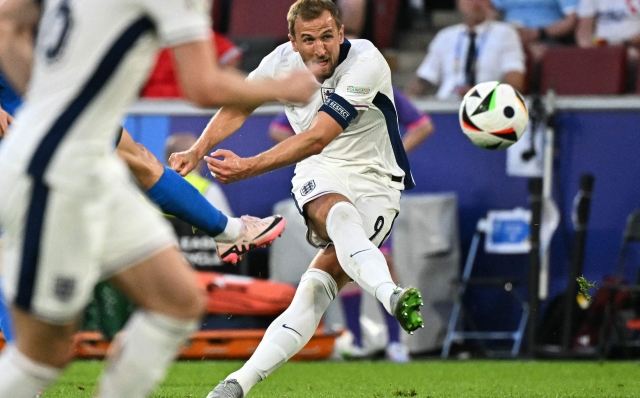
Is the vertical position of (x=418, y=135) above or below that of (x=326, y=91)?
below

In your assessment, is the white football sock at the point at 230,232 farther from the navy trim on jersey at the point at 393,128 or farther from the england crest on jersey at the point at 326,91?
the navy trim on jersey at the point at 393,128

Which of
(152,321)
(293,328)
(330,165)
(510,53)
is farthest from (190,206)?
(510,53)

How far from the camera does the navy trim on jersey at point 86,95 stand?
3020 mm

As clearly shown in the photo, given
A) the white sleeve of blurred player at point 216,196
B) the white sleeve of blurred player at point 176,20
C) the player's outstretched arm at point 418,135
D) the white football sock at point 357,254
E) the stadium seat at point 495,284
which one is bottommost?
the stadium seat at point 495,284

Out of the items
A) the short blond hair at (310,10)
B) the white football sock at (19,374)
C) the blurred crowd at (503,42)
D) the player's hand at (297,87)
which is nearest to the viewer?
the white football sock at (19,374)

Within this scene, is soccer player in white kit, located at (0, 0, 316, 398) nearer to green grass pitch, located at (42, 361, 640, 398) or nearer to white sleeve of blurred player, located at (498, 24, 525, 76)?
green grass pitch, located at (42, 361, 640, 398)

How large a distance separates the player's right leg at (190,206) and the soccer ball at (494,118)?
60.5 inches

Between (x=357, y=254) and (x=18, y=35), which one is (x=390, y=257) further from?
(x=18, y=35)

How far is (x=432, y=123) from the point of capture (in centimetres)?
1003

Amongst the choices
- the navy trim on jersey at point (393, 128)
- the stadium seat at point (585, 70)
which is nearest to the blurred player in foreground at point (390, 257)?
the stadium seat at point (585, 70)

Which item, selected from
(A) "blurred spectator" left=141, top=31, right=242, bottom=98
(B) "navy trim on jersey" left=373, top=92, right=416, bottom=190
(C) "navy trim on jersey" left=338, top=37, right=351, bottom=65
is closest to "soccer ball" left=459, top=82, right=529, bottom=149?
(B) "navy trim on jersey" left=373, top=92, right=416, bottom=190

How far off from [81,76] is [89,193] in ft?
1.11

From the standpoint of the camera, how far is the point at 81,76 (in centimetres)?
306

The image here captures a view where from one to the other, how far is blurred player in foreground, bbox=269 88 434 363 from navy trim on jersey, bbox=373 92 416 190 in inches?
106
